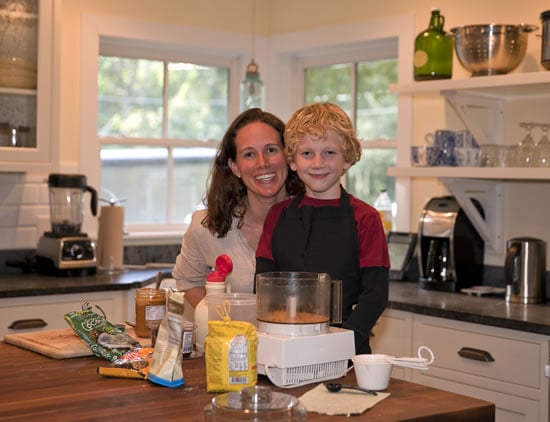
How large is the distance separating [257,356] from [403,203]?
244 cm

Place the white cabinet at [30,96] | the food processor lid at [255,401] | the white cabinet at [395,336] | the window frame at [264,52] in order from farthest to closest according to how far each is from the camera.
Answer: the window frame at [264,52] < the white cabinet at [30,96] < the white cabinet at [395,336] < the food processor lid at [255,401]

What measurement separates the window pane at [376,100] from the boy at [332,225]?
2.16 m

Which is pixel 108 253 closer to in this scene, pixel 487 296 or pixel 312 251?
pixel 487 296

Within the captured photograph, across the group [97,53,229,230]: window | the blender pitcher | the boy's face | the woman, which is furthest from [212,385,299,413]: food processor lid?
[97,53,229,230]: window

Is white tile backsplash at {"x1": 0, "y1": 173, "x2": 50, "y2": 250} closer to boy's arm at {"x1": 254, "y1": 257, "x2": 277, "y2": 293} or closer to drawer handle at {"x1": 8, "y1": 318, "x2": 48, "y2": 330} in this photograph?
drawer handle at {"x1": 8, "y1": 318, "x2": 48, "y2": 330}

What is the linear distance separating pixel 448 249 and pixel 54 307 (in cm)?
166

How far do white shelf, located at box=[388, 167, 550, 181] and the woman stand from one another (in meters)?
0.98

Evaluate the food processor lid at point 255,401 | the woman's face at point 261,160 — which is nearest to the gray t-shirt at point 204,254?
the woman's face at point 261,160

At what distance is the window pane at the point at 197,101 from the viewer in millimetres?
4812

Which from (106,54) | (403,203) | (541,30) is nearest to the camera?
(541,30)

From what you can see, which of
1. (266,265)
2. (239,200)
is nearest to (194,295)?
(239,200)

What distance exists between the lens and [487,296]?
364 cm

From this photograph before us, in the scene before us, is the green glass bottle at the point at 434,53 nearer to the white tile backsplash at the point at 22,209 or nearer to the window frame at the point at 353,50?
the window frame at the point at 353,50

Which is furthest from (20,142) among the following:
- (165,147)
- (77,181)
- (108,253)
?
(165,147)
